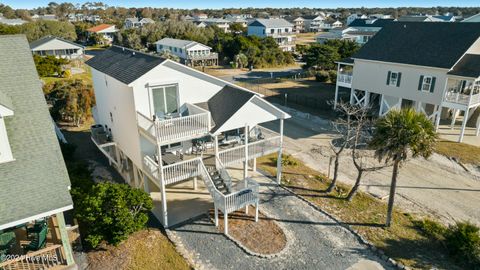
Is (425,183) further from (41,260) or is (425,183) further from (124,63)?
(41,260)

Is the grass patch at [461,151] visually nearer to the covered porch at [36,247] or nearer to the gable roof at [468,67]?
the gable roof at [468,67]

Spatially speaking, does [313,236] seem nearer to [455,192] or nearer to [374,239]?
[374,239]

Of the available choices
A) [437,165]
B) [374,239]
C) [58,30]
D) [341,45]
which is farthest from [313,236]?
[58,30]

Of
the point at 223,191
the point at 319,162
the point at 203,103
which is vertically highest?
the point at 203,103

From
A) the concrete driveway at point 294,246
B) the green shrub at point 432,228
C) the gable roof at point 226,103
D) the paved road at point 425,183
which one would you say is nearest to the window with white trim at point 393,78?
the paved road at point 425,183

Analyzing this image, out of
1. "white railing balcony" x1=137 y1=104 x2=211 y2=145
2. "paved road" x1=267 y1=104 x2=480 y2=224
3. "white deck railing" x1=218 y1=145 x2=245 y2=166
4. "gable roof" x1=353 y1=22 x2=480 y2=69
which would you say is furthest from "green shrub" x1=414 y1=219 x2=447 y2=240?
"gable roof" x1=353 y1=22 x2=480 y2=69
